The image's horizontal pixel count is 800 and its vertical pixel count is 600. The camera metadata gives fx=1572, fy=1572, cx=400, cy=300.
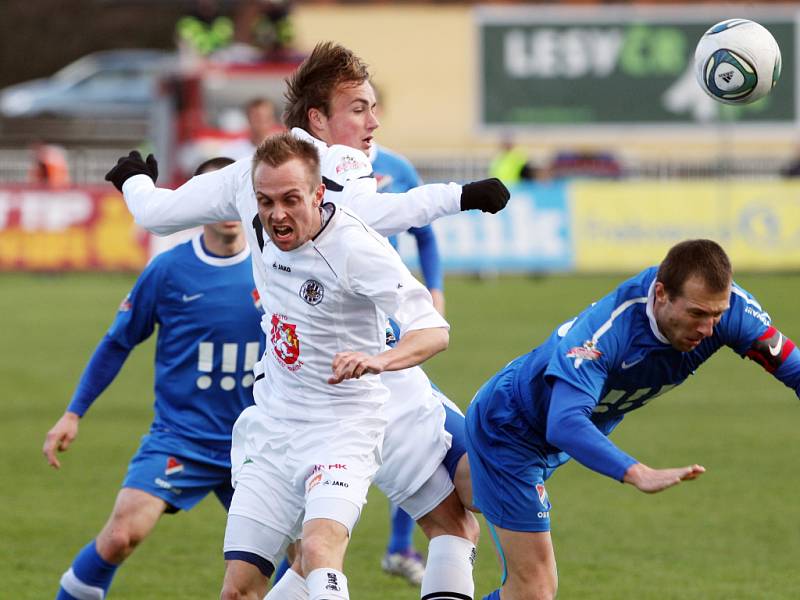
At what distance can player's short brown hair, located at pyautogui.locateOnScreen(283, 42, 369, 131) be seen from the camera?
6129 mm

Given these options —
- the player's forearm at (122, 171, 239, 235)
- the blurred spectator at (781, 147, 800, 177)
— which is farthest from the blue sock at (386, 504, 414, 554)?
the blurred spectator at (781, 147, 800, 177)

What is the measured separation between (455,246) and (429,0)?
1400 cm

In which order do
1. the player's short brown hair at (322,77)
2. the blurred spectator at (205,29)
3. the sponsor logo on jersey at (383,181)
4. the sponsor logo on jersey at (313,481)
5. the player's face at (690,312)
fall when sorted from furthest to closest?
the blurred spectator at (205,29) < the sponsor logo on jersey at (383,181) < the player's short brown hair at (322,77) < the sponsor logo on jersey at (313,481) < the player's face at (690,312)

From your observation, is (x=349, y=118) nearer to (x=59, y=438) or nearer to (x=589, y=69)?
(x=59, y=438)

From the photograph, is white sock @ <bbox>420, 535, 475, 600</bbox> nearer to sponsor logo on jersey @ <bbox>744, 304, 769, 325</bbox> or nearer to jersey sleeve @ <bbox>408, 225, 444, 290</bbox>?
sponsor logo on jersey @ <bbox>744, 304, 769, 325</bbox>

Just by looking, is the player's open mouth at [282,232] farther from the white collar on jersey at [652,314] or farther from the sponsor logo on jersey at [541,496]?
the sponsor logo on jersey at [541,496]

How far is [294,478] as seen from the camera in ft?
18.1

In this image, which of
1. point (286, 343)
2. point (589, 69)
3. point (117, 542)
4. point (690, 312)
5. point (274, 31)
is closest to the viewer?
point (690, 312)

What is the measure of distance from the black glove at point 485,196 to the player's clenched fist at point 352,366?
792 mm

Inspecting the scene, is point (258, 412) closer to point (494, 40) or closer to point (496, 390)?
point (496, 390)

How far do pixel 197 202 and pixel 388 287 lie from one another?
89cm

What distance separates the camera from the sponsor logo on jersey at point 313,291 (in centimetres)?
546

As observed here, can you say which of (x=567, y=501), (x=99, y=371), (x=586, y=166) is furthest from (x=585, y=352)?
(x=586, y=166)

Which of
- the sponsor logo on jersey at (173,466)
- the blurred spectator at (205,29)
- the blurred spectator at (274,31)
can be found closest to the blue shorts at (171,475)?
the sponsor logo on jersey at (173,466)
